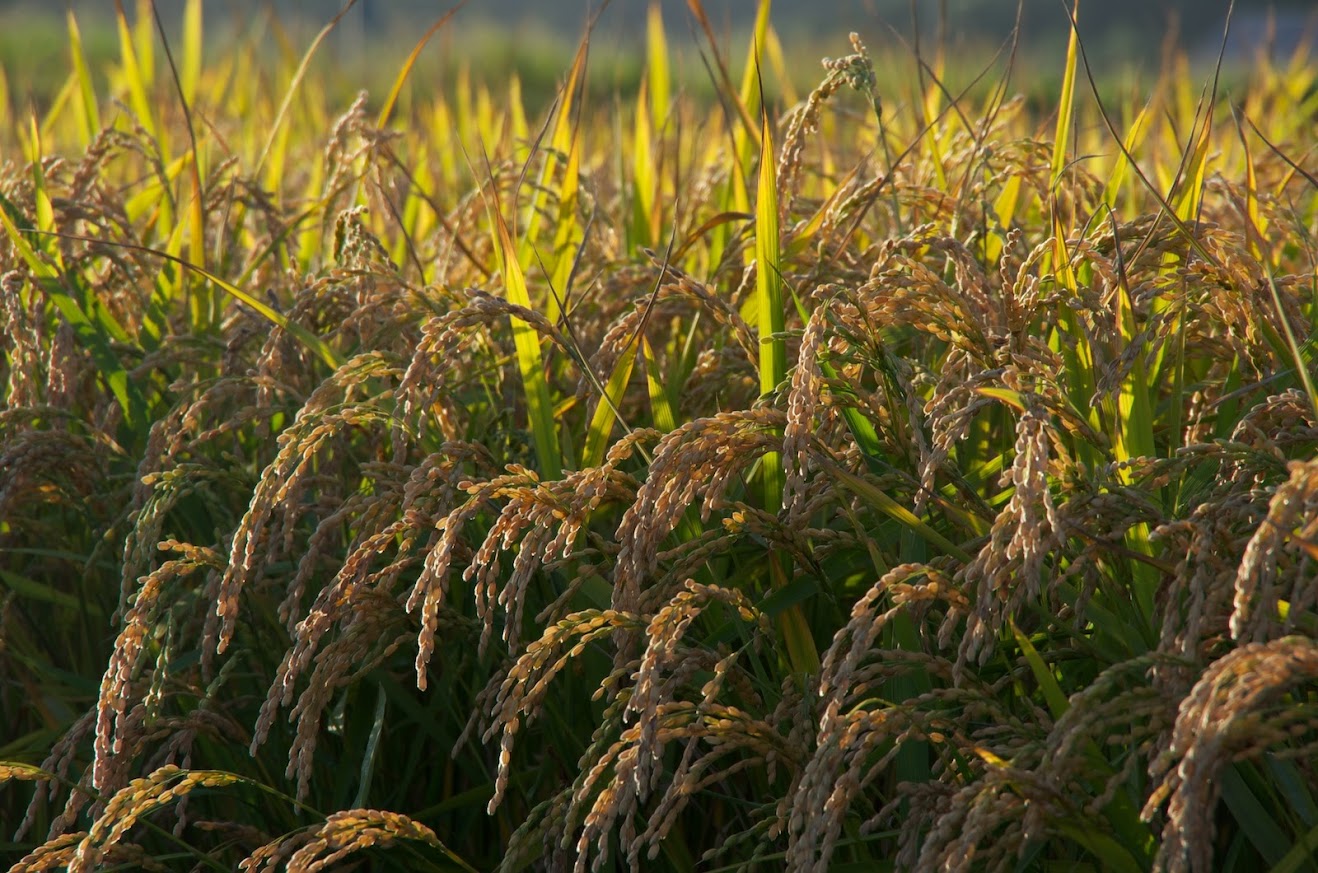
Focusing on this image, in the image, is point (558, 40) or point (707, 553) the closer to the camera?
point (707, 553)

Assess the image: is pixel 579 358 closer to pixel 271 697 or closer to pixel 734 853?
pixel 271 697

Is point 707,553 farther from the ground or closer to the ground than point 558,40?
closer to the ground

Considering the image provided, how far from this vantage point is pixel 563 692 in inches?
63.3

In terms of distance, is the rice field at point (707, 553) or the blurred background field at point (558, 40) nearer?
the rice field at point (707, 553)

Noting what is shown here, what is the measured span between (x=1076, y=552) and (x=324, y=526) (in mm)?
821

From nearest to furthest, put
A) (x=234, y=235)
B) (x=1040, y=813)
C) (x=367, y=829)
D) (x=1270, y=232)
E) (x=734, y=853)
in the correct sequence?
(x=1040, y=813) → (x=367, y=829) → (x=734, y=853) → (x=1270, y=232) → (x=234, y=235)

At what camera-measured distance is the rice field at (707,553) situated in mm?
1146

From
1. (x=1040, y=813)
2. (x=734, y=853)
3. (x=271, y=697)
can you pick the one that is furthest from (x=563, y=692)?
(x=1040, y=813)

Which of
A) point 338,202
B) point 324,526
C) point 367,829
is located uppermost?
point 338,202

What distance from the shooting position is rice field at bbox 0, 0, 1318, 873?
115cm

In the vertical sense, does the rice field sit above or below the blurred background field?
below

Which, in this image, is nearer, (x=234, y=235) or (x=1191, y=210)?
(x=1191, y=210)

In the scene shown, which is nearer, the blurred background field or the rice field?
the rice field

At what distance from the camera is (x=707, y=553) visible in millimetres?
1363
